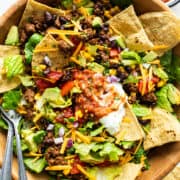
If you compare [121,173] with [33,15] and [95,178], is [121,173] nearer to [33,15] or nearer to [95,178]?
[95,178]

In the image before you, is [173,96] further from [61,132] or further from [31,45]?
[31,45]

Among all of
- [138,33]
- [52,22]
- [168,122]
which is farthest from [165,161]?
[52,22]

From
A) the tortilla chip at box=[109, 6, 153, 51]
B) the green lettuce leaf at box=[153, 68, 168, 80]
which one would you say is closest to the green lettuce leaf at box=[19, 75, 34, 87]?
the tortilla chip at box=[109, 6, 153, 51]

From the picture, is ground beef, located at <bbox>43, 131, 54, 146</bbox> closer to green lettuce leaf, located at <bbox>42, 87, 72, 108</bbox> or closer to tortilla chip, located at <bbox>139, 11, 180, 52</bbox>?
green lettuce leaf, located at <bbox>42, 87, 72, 108</bbox>

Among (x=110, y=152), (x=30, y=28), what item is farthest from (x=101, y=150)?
(x=30, y=28)

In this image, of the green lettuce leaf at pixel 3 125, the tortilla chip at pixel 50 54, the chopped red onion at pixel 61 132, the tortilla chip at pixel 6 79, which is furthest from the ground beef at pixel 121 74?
the green lettuce leaf at pixel 3 125

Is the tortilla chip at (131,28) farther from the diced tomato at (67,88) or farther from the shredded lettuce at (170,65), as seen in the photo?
the diced tomato at (67,88)
